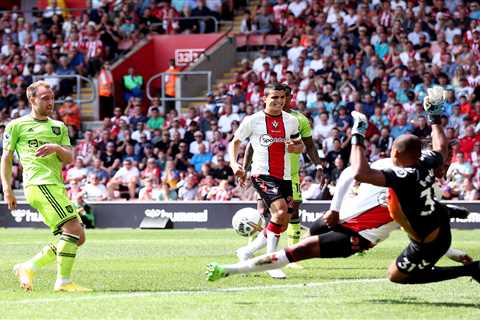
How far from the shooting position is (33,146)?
11906mm

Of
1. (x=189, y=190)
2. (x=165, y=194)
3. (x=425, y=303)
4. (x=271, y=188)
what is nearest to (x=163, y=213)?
(x=165, y=194)

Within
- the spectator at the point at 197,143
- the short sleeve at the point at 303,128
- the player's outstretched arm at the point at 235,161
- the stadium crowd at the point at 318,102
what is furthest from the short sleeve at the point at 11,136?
the spectator at the point at 197,143

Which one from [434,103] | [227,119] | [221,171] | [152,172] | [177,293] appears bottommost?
[152,172]

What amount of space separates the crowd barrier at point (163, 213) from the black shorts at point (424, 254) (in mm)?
16367

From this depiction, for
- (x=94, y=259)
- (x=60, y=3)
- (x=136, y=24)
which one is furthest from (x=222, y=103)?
(x=94, y=259)

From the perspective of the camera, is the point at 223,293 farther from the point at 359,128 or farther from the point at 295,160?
the point at 295,160

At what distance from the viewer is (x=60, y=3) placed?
42.0 metres

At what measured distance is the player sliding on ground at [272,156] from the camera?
541 inches

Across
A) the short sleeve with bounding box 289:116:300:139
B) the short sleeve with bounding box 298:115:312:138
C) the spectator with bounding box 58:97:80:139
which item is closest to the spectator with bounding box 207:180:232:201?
the spectator with bounding box 58:97:80:139

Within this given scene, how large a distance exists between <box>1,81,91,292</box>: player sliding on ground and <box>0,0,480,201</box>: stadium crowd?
48.0 feet

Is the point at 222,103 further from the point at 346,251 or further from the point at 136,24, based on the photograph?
the point at 346,251

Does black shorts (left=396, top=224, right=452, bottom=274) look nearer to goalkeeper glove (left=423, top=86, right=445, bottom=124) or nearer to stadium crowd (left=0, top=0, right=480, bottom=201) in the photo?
goalkeeper glove (left=423, top=86, right=445, bottom=124)

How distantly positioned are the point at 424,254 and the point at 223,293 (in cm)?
227

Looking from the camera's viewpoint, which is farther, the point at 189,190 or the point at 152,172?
the point at 152,172
